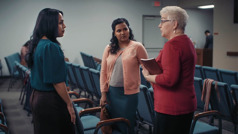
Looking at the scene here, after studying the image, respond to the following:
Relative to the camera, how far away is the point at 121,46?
2844 mm

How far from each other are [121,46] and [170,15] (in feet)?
3.46

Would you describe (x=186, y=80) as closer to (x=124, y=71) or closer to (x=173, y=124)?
(x=173, y=124)

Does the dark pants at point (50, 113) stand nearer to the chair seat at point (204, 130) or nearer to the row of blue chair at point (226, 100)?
the chair seat at point (204, 130)

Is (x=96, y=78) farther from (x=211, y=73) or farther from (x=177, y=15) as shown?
(x=177, y=15)

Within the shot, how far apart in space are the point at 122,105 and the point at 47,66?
1055mm

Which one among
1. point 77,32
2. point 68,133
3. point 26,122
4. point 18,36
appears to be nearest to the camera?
point 68,133

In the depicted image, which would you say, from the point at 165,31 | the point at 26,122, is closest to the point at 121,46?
the point at 165,31

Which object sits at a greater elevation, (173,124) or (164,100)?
(164,100)

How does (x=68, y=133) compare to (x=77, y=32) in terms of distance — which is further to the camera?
(x=77, y=32)

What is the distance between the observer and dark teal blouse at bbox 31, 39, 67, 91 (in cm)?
188

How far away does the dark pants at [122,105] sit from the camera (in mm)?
2691

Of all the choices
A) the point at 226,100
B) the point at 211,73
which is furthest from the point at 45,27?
the point at 211,73

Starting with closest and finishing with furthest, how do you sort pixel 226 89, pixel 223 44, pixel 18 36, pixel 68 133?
pixel 68 133 → pixel 226 89 → pixel 223 44 → pixel 18 36

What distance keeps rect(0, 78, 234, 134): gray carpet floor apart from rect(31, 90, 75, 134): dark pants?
2118 mm
